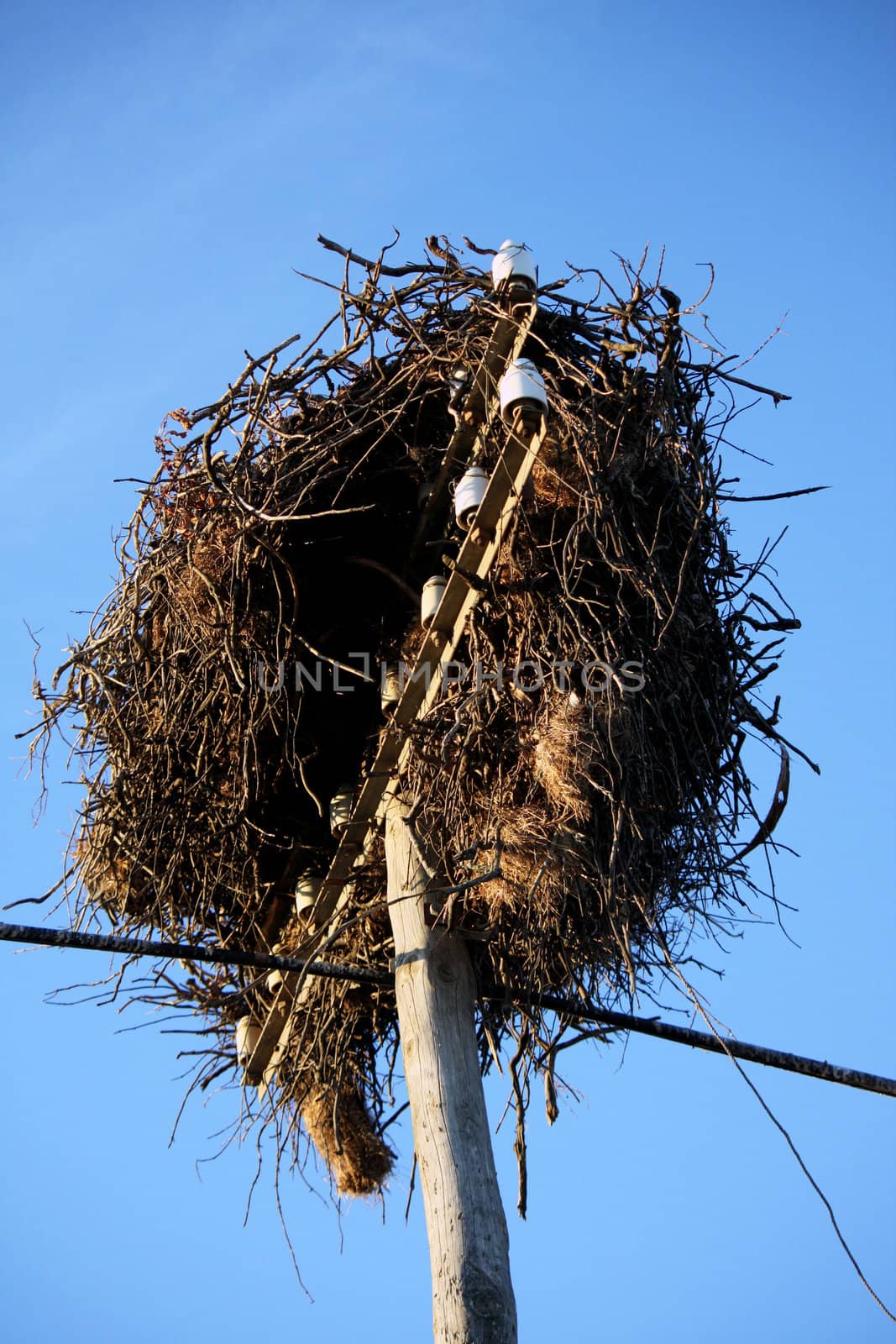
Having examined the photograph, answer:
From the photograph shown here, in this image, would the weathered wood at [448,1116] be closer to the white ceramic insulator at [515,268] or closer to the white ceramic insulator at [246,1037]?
the white ceramic insulator at [246,1037]

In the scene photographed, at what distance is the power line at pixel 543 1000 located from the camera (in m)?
3.19

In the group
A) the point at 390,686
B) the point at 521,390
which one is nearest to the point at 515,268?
the point at 521,390

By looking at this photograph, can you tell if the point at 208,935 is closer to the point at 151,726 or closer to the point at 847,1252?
the point at 151,726

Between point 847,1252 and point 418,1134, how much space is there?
1.03 m

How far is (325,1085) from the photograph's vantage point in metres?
4.31

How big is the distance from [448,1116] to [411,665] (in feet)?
4.54

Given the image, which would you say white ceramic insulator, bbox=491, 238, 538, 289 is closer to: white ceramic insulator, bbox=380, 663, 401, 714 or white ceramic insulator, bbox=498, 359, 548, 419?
white ceramic insulator, bbox=498, 359, 548, 419

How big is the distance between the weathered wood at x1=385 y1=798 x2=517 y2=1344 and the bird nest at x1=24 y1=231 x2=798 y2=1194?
117mm


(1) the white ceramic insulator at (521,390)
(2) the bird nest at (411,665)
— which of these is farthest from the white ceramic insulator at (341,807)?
(1) the white ceramic insulator at (521,390)

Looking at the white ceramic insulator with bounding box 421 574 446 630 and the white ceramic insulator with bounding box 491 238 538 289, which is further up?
the white ceramic insulator with bounding box 491 238 538 289

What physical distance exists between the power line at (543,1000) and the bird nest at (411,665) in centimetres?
7

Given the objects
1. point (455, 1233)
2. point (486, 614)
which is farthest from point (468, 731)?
point (455, 1233)

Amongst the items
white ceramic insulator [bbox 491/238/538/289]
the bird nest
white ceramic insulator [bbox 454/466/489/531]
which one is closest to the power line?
the bird nest

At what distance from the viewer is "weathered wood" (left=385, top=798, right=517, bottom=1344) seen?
115 inches
